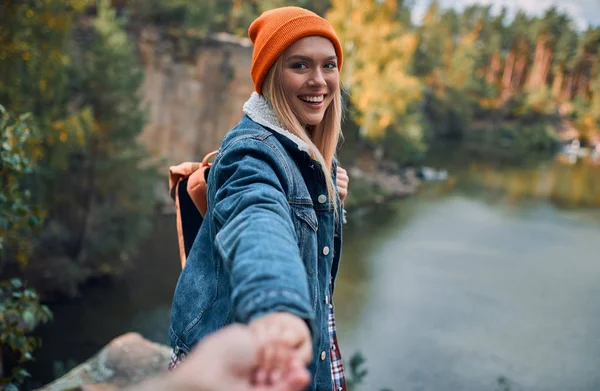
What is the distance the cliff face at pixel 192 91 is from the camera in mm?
11102

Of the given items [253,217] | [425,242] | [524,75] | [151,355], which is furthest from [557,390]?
[524,75]

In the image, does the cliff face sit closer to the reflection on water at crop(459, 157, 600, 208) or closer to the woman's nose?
the reflection on water at crop(459, 157, 600, 208)

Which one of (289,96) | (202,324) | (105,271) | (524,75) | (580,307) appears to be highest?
(524,75)

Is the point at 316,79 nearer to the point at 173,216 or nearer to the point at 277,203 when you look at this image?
the point at 277,203

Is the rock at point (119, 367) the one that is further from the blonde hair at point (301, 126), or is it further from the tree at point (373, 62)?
the tree at point (373, 62)

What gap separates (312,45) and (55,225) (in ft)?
24.3

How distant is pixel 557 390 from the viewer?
544cm

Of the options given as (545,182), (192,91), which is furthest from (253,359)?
(545,182)

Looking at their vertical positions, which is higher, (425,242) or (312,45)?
(312,45)

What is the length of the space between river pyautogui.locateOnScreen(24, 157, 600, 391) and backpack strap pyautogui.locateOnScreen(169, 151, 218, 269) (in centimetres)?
426

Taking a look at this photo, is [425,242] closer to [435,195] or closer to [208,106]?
[435,195]

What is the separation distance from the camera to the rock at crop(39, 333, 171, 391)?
3.18 m

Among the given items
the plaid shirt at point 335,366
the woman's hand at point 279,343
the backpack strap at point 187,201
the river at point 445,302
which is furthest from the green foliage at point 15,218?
the river at point 445,302

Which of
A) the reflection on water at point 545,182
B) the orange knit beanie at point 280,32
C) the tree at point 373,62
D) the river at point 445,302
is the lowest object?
the river at point 445,302
